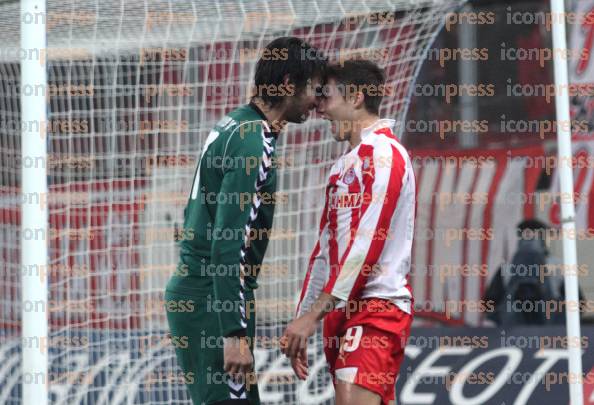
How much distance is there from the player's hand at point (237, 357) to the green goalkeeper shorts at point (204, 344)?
110 millimetres

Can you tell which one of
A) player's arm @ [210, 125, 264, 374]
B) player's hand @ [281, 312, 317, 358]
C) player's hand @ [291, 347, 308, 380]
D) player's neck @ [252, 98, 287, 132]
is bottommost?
player's hand @ [291, 347, 308, 380]

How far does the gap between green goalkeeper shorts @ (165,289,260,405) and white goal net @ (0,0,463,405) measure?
1.70m

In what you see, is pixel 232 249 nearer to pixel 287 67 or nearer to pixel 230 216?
pixel 230 216

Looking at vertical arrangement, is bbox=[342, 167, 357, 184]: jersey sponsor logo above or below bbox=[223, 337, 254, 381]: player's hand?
above

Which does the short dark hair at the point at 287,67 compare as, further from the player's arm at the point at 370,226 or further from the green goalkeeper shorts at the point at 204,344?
the green goalkeeper shorts at the point at 204,344

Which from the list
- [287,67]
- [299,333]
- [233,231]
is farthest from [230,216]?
[287,67]

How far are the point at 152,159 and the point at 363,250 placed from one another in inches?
88.2

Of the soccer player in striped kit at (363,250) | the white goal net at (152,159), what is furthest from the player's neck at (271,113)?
the white goal net at (152,159)

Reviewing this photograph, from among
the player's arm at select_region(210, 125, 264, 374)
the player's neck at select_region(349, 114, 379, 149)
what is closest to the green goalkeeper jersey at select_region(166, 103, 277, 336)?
the player's arm at select_region(210, 125, 264, 374)

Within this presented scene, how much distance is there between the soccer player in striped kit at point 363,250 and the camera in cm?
338

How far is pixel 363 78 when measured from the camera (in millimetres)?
3549

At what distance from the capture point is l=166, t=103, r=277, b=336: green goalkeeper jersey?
10.9 feet

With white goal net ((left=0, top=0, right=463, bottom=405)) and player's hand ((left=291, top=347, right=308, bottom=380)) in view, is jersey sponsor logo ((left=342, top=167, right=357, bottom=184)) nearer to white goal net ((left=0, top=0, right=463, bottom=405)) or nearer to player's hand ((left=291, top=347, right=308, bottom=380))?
player's hand ((left=291, top=347, right=308, bottom=380))

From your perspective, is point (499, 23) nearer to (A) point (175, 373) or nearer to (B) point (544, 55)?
(B) point (544, 55)
